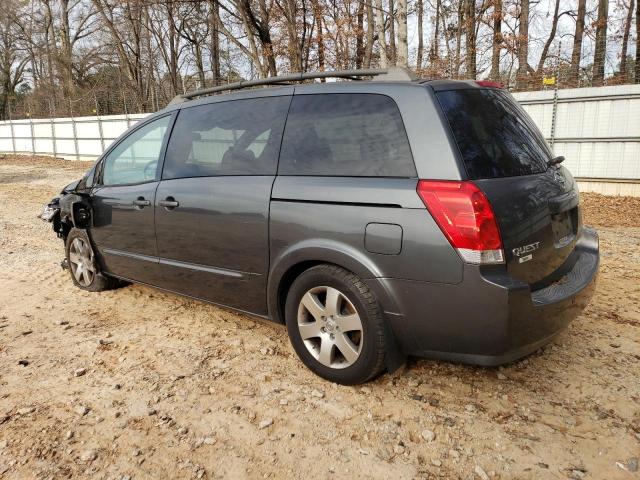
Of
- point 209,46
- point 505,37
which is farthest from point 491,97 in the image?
point 209,46

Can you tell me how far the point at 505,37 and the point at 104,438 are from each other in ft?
78.1

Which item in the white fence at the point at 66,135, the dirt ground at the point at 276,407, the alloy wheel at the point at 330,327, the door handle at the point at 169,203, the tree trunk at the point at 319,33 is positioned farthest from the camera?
the white fence at the point at 66,135

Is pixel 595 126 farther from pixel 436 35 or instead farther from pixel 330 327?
pixel 436 35

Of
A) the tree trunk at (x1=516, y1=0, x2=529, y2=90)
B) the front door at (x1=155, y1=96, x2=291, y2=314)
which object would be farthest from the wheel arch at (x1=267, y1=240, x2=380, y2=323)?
the tree trunk at (x1=516, y1=0, x2=529, y2=90)

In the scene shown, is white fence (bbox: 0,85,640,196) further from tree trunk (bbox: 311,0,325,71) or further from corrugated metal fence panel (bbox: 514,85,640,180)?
tree trunk (bbox: 311,0,325,71)

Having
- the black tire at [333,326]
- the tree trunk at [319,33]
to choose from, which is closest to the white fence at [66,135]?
the tree trunk at [319,33]

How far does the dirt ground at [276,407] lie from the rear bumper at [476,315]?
37 centimetres

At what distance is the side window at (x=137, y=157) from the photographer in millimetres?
3998

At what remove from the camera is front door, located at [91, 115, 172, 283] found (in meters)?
3.93

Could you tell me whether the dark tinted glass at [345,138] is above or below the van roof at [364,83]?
below

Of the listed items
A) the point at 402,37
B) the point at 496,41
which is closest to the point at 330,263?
the point at 402,37

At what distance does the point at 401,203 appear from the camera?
251 centimetres

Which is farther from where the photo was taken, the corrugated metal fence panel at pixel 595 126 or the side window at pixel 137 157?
the corrugated metal fence panel at pixel 595 126

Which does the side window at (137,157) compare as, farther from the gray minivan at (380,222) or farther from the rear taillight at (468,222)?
the rear taillight at (468,222)
